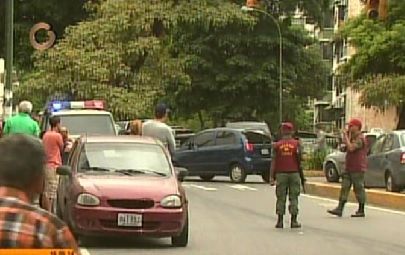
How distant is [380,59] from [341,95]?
34.6 meters

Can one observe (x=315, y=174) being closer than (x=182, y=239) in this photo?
No

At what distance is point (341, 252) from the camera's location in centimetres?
1411

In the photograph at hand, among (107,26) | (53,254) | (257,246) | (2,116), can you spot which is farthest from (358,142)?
(107,26)

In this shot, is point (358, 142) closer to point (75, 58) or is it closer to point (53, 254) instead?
point (53, 254)

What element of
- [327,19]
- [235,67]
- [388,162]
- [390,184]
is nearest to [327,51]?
[327,19]

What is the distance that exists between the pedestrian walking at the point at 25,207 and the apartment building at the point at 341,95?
54.7m

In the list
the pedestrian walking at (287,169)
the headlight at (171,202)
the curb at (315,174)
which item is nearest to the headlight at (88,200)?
the headlight at (171,202)

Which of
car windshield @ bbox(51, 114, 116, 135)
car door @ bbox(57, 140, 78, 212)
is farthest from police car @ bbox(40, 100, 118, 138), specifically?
car door @ bbox(57, 140, 78, 212)

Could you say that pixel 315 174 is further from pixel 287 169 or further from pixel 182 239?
pixel 182 239

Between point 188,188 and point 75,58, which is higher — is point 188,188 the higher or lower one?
the lower one

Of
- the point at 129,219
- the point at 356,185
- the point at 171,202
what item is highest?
the point at 171,202

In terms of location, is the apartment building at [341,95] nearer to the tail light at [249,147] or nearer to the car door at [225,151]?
the car door at [225,151]

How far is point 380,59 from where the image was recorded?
55.2 meters

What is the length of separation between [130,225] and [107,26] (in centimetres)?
2801
